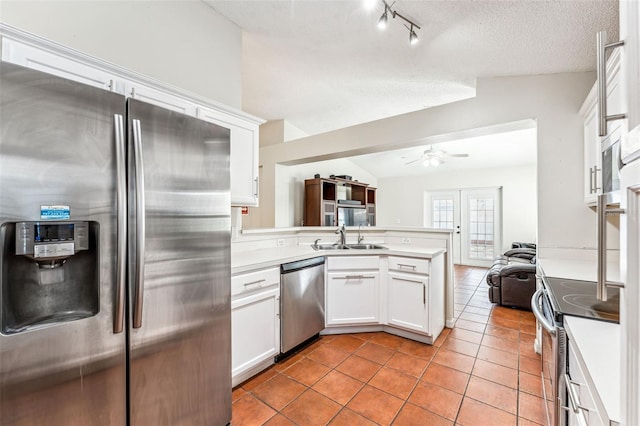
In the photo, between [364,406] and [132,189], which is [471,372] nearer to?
[364,406]

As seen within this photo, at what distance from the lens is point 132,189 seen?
1.15 meters

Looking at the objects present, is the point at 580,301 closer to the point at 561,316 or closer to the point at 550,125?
the point at 561,316

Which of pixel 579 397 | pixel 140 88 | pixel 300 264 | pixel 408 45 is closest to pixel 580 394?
pixel 579 397

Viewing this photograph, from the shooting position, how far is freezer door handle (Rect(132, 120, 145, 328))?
115 centimetres

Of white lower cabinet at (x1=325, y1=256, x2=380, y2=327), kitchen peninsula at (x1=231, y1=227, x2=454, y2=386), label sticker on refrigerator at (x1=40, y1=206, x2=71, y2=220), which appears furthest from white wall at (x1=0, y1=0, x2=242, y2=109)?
white lower cabinet at (x1=325, y1=256, x2=380, y2=327)

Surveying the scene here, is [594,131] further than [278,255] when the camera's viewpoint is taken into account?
No

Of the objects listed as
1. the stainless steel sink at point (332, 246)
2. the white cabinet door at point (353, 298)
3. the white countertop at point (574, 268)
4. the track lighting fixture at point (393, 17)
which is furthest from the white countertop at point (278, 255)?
the track lighting fixture at point (393, 17)

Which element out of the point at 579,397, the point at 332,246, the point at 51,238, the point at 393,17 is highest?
the point at 393,17

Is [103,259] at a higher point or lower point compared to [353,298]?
higher

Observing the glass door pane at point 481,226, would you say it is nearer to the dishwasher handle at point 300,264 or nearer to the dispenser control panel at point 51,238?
the dishwasher handle at point 300,264

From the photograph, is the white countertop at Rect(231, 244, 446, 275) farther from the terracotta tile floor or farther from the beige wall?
the beige wall

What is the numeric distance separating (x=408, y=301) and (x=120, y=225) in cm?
237

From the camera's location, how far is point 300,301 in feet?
7.91

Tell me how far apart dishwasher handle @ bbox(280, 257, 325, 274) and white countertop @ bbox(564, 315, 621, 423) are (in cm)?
173
